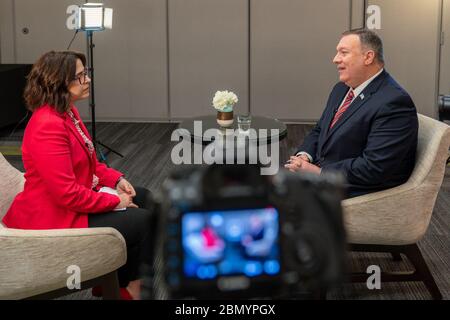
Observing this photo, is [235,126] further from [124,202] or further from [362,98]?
[124,202]

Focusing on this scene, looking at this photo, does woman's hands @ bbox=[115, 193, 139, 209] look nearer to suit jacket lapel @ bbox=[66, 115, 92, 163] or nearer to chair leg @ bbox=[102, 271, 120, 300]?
suit jacket lapel @ bbox=[66, 115, 92, 163]

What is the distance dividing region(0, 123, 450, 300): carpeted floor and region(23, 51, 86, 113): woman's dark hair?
3.15 feet

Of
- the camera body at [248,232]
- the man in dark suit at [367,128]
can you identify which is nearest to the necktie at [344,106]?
the man in dark suit at [367,128]

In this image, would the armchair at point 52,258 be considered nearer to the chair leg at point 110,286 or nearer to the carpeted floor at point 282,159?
the chair leg at point 110,286

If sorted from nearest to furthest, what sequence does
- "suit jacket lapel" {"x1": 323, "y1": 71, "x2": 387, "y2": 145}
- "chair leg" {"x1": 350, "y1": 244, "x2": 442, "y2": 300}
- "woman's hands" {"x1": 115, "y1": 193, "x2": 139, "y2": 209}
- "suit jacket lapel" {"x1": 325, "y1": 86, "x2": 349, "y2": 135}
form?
"woman's hands" {"x1": 115, "y1": 193, "x2": 139, "y2": 209} < "chair leg" {"x1": 350, "y1": 244, "x2": 442, "y2": 300} < "suit jacket lapel" {"x1": 323, "y1": 71, "x2": 387, "y2": 145} < "suit jacket lapel" {"x1": 325, "y1": 86, "x2": 349, "y2": 135}

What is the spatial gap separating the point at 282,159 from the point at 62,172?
3537 mm

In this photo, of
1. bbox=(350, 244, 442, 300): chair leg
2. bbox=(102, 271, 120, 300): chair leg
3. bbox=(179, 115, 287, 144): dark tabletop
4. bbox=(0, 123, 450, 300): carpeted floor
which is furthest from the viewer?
bbox=(179, 115, 287, 144): dark tabletop

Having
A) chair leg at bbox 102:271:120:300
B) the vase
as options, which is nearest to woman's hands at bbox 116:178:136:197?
chair leg at bbox 102:271:120:300

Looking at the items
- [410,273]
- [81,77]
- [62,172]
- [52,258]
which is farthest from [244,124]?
[52,258]

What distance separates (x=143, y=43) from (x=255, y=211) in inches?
264

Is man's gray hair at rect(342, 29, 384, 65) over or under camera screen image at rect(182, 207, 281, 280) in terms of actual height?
over

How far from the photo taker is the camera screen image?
88 cm

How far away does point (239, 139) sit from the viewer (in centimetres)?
420

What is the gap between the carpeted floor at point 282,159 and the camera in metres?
3.14
